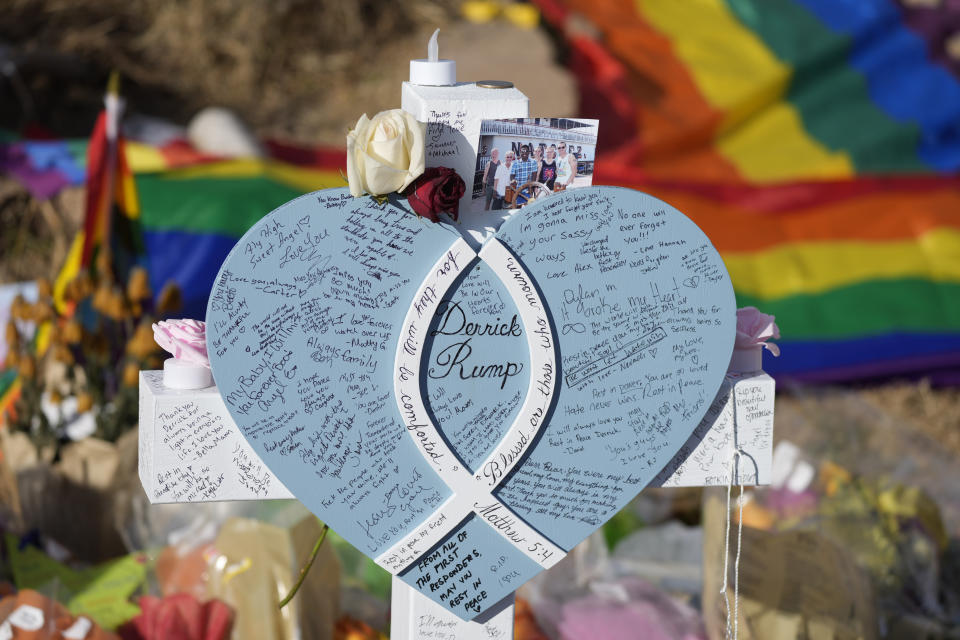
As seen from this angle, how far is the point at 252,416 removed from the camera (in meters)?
1.05

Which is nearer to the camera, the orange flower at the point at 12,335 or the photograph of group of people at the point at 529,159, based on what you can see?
the photograph of group of people at the point at 529,159

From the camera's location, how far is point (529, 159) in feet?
3.56

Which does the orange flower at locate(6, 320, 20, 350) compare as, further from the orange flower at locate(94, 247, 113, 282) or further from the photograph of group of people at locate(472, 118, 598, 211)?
the photograph of group of people at locate(472, 118, 598, 211)

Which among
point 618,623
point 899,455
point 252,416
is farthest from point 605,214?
point 899,455

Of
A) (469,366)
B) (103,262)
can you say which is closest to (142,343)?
(103,262)

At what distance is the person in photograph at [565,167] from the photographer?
1095 mm

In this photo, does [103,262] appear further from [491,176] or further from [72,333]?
[491,176]

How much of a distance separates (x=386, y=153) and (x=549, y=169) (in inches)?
7.8

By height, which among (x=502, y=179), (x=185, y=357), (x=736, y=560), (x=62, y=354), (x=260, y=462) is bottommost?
(x=736, y=560)

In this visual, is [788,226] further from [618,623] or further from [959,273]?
[618,623]

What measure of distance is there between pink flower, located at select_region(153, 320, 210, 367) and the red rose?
0.28 meters

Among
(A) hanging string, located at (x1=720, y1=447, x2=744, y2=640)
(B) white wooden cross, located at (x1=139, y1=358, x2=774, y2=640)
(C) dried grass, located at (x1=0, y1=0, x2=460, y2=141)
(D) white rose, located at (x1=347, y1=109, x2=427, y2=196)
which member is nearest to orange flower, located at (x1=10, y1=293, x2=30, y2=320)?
(B) white wooden cross, located at (x1=139, y1=358, x2=774, y2=640)

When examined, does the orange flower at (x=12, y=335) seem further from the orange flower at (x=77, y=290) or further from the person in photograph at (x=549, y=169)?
the person in photograph at (x=549, y=169)

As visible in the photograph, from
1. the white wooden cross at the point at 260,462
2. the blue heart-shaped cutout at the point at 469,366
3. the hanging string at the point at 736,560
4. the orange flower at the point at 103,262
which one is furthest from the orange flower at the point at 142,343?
the hanging string at the point at 736,560
